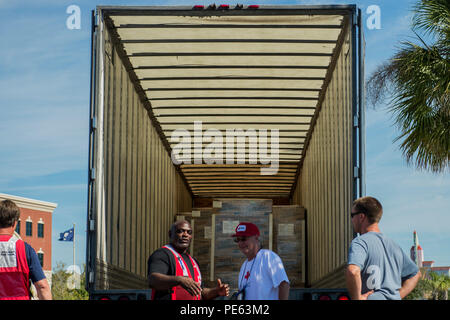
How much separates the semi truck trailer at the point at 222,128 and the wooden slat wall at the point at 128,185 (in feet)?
0.08

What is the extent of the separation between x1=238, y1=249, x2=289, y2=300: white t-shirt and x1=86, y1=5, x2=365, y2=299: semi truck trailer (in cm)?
198

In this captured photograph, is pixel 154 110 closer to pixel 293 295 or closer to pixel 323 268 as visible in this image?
pixel 323 268

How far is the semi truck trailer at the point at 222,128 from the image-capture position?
7016 millimetres

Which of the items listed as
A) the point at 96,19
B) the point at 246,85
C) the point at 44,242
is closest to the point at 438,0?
the point at 246,85

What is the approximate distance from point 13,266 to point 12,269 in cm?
2

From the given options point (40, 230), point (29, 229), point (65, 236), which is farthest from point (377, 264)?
point (40, 230)

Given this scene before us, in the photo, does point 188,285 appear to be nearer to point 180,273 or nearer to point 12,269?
point 180,273

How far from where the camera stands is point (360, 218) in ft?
12.7

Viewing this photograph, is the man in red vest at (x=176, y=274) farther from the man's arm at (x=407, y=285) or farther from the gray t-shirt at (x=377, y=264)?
the man's arm at (x=407, y=285)

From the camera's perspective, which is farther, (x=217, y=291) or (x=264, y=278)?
(x=217, y=291)

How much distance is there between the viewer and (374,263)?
147 inches

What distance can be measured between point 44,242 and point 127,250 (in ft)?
156

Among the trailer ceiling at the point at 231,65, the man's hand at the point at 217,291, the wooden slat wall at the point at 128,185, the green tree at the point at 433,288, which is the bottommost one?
the green tree at the point at 433,288

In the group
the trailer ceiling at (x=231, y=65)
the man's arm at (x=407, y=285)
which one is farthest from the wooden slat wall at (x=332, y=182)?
the man's arm at (x=407, y=285)
